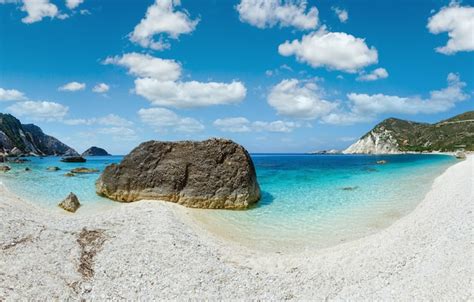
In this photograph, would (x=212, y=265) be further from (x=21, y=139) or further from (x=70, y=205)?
(x=21, y=139)

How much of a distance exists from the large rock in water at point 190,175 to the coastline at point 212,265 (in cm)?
758

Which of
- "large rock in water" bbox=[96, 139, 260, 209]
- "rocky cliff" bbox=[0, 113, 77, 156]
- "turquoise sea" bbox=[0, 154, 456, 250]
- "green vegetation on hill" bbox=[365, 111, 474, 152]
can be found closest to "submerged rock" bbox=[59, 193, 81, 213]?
"turquoise sea" bbox=[0, 154, 456, 250]

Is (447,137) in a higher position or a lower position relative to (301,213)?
higher

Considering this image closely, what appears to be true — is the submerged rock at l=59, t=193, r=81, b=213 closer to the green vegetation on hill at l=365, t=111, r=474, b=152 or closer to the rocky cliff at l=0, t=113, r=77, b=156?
the rocky cliff at l=0, t=113, r=77, b=156

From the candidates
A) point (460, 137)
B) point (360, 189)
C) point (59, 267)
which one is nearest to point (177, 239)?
point (59, 267)

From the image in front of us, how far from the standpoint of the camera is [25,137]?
17125 cm

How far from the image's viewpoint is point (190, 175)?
2212cm

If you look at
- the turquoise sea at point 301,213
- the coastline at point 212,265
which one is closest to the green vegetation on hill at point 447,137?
the turquoise sea at point 301,213

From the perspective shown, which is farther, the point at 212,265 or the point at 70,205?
the point at 70,205

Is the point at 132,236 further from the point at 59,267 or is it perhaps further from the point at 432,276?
the point at 432,276

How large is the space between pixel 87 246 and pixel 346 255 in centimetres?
975

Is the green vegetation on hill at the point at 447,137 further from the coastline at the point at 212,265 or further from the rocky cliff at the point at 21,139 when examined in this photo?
the rocky cliff at the point at 21,139

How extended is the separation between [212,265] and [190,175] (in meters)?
12.1

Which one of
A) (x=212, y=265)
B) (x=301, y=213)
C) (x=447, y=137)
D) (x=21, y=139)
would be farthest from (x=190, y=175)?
(x=447, y=137)
